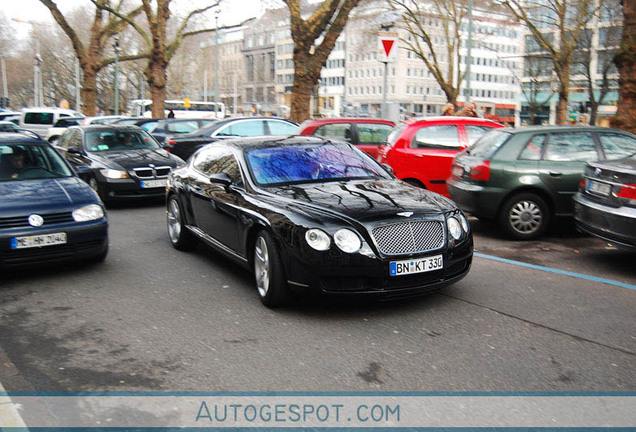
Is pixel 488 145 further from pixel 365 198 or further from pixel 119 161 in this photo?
pixel 119 161

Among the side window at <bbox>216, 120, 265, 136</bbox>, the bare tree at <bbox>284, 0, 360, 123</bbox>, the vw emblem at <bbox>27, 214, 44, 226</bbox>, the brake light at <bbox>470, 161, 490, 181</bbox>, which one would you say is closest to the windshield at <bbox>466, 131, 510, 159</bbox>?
the brake light at <bbox>470, 161, 490, 181</bbox>

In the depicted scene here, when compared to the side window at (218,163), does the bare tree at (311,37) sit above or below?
above

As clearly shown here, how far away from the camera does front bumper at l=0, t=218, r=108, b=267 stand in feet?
21.2

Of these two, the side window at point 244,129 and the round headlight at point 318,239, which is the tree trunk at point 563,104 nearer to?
the side window at point 244,129

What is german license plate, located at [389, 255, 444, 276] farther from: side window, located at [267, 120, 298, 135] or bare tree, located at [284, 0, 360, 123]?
bare tree, located at [284, 0, 360, 123]

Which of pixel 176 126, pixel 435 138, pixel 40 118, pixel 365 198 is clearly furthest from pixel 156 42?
pixel 365 198

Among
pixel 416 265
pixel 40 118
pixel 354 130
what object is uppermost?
pixel 40 118

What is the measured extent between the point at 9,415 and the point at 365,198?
331 centimetres

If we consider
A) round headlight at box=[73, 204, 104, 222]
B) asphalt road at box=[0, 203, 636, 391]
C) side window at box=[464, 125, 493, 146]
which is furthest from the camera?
side window at box=[464, 125, 493, 146]

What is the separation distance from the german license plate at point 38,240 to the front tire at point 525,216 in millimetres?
5640

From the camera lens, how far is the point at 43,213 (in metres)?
6.72

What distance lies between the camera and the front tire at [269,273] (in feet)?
18.2

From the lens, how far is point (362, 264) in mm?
5234

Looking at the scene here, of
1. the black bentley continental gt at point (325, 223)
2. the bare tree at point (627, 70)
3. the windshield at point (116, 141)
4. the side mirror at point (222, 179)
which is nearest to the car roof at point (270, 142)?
the black bentley continental gt at point (325, 223)
